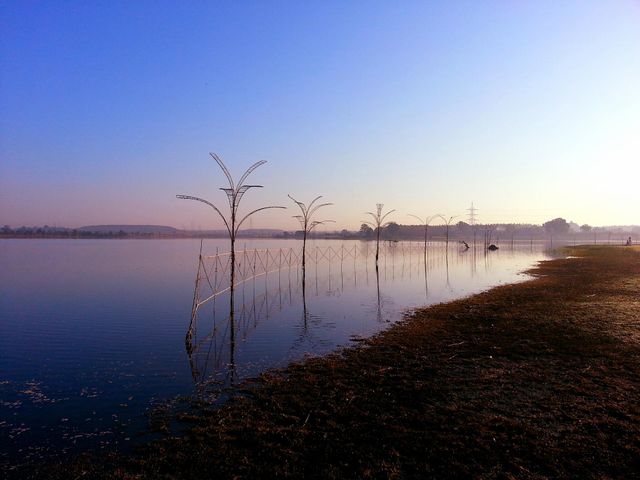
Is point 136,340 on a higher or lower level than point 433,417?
lower

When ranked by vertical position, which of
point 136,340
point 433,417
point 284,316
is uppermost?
point 433,417

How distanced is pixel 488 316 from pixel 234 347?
33.8 ft

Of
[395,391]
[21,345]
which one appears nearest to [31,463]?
[395,391]

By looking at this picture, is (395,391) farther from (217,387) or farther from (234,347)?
(234,347)

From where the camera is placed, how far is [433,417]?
723 cm

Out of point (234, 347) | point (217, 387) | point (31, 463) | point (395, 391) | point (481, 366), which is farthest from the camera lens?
point (234, 347)

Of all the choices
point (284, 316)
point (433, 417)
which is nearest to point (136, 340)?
point (284, 316)

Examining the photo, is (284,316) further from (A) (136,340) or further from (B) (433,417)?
(B) (433,417)

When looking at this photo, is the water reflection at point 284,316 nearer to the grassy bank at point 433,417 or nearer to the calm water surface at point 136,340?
the calm water surface at point 136,340

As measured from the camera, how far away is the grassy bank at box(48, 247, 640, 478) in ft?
18.7

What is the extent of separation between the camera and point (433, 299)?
23.3 m

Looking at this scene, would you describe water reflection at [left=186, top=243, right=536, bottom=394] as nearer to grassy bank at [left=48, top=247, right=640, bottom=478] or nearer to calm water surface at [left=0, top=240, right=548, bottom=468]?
calm water surface at [left=0, top=240, right=548, bottom=468]

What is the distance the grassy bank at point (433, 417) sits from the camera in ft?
18.7

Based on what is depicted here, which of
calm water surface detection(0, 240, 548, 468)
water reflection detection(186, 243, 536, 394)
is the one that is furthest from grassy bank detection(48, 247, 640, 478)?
water reflection detection(186, 243, 536, 394)
